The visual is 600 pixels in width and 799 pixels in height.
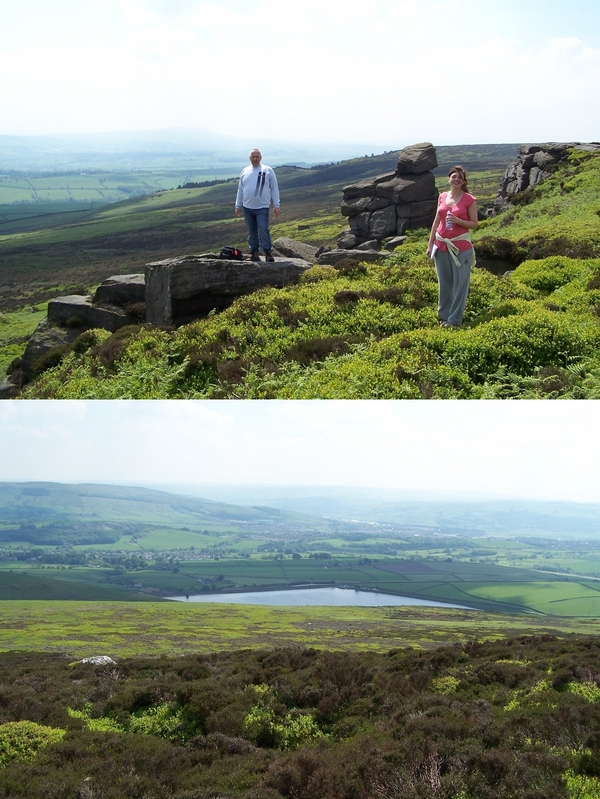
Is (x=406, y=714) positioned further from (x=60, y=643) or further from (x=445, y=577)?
(x=60, y=643)

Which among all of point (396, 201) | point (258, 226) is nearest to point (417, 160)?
point (396, 201)

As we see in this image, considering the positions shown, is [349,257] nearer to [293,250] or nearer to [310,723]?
[293,250]

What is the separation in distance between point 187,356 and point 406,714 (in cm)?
827

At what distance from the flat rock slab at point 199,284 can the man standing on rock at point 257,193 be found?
1.47 meters

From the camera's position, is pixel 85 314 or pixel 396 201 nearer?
pixel 85 314

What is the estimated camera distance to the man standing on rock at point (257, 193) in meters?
15.9

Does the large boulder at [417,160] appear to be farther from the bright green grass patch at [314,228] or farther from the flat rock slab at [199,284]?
the flat rock slab at [199,284]

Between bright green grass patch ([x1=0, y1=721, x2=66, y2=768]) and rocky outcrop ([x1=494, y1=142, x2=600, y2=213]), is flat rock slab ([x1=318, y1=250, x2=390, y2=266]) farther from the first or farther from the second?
rocky outcrop ([x1=494, y1=142, x2=600, y2=213])

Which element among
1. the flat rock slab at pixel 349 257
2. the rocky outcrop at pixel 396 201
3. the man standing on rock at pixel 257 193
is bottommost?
the flat rock slab at pixel 349 257

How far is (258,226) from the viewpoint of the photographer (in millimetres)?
17359

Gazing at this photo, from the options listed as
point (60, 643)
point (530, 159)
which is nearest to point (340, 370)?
point (60, 643)

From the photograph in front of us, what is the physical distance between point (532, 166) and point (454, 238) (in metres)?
58.1

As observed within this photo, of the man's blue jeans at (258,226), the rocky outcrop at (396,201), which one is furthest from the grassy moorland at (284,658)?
the rocky outcrop at (396,201)

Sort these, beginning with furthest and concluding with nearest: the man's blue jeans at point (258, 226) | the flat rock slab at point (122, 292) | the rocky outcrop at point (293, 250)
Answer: the rocky outcrop at point (293, 250) < the flat rock slab at point (122, 292) < the man's blue jeans at point (258, 226)
